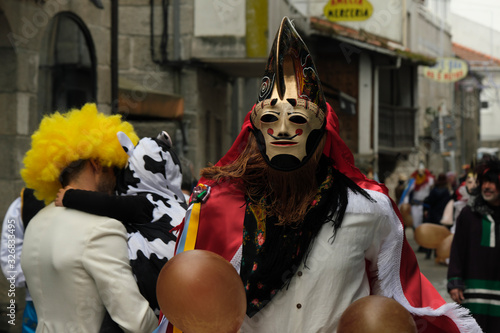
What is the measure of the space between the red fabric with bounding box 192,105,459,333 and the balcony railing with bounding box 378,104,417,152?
888 inches

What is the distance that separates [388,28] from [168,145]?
20.8 meters

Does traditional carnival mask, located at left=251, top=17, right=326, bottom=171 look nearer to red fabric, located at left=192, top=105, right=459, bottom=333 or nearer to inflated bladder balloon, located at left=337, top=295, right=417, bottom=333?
red fabric, located at left=192, top=105, right=459, bottom=333

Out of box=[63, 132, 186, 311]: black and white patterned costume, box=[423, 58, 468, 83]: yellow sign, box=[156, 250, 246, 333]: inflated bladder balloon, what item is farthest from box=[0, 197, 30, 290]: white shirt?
box=[423, 58, 468, 83]: yellow sign

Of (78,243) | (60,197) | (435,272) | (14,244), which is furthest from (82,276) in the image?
(435,272)

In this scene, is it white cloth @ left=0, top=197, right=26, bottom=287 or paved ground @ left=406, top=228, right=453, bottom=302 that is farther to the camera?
paved ground @ left=406, top=228, right=453, bottom=302

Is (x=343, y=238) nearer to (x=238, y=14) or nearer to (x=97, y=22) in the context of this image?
(x=97, y=22)

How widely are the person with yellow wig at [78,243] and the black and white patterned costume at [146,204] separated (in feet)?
0.17

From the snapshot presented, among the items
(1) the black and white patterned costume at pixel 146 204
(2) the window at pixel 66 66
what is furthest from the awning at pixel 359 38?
(1) the black and white patterned costume at pixel 146 204

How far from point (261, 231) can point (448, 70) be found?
22829 mm

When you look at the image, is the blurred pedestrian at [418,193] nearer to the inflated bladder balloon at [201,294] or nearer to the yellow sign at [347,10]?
the yellow sign at [347,10]

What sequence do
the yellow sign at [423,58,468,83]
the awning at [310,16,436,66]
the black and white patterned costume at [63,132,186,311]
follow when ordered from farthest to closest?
the yellow sign at [423,58,468,83], the awning at [310,16,436,66], the black and white patterned costume at [63,132,186,311]

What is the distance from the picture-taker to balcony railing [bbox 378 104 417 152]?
2572 cm

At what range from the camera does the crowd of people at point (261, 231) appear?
291 cm

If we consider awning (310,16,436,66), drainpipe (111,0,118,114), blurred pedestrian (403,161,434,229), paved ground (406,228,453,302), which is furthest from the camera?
awning (310,16,436,66)
